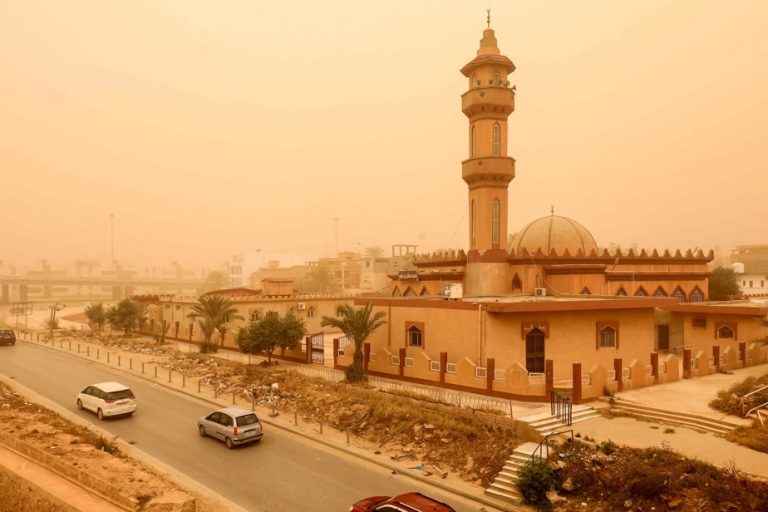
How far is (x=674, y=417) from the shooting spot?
62.0ft

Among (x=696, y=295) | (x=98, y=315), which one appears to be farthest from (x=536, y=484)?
(x=98, y=315)

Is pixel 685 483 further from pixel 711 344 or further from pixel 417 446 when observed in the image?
pixel 711 344

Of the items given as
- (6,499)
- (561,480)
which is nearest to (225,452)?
(6,499)

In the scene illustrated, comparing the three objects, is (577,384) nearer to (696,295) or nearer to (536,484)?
(536,484)

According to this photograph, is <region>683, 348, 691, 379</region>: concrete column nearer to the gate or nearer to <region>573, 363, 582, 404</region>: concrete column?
<region>573, 363, 582, 404</region>: concrete column

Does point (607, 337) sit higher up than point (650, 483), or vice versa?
point (607, 337)

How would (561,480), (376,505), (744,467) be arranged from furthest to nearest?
(561,480) → (744,467) → (376,505)

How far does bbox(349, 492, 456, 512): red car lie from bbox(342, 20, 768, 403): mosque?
393 inches

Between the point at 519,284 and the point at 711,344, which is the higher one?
the point at 519,284

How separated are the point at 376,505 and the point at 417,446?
6.00m

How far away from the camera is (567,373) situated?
23.0 metres

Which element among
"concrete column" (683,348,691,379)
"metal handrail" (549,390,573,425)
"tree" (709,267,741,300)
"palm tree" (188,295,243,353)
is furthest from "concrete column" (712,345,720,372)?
"palm tree" (188,295,243,353)

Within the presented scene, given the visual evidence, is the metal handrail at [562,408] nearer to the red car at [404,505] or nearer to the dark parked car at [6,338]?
the red car at [404,505]

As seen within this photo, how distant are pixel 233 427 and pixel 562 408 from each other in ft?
41.4
